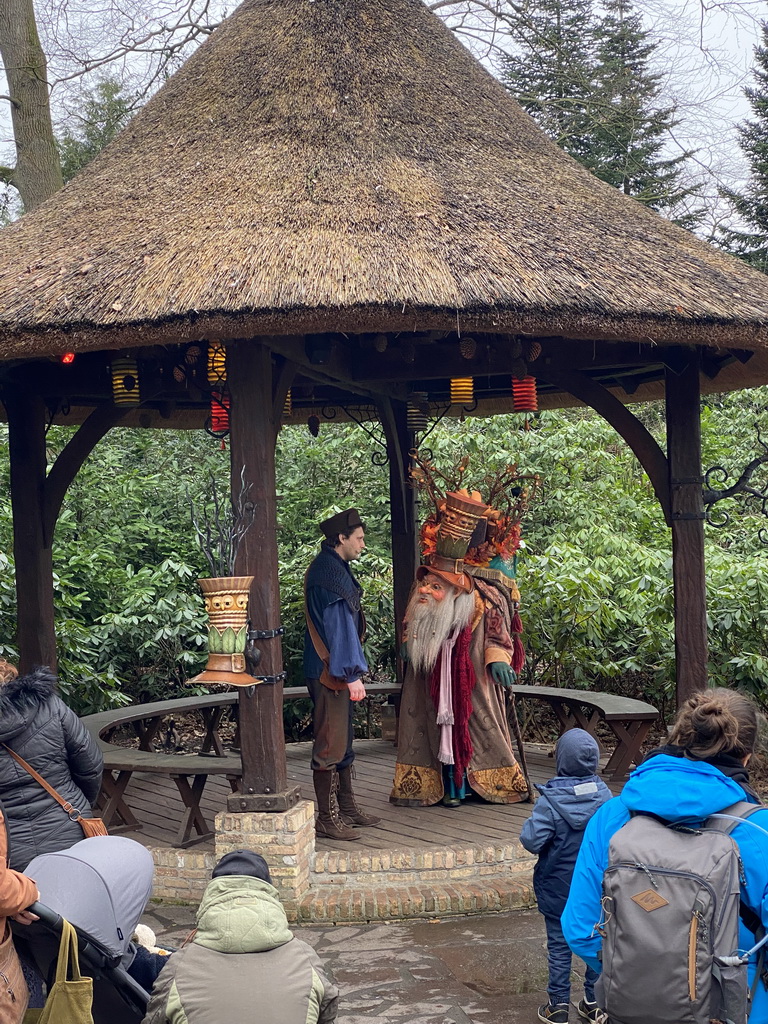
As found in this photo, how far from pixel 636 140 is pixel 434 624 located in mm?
16788

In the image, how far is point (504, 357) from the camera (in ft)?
21.7

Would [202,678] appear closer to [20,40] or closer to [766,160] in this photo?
[20,40]

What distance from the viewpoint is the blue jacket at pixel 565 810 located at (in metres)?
3.83

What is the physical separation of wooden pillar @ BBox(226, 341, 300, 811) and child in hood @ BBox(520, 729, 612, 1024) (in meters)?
1.75

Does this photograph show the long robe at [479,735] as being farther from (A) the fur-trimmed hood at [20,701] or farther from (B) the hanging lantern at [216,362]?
(A) the fur-trimmed hood at [20,701]

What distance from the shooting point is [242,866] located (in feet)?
8.97

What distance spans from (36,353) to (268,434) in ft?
3.85

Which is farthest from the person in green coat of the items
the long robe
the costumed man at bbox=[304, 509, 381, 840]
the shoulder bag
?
the long robe

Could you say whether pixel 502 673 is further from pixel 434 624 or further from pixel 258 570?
pixel 258 570

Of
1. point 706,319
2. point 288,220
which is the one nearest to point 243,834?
point 288,220

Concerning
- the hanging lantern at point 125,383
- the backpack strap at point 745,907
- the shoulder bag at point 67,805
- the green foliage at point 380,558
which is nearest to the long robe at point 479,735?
the hanging lantern at point 125,383

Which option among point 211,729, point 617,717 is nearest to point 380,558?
point 211,729

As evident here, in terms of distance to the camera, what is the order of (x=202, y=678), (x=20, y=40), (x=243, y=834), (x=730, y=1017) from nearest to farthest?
(x=730, y=1017) < (x=202, y=678) < (x=243, y=834) < (x=20, y=40)

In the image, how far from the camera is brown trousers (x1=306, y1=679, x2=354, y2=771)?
19.7ft
